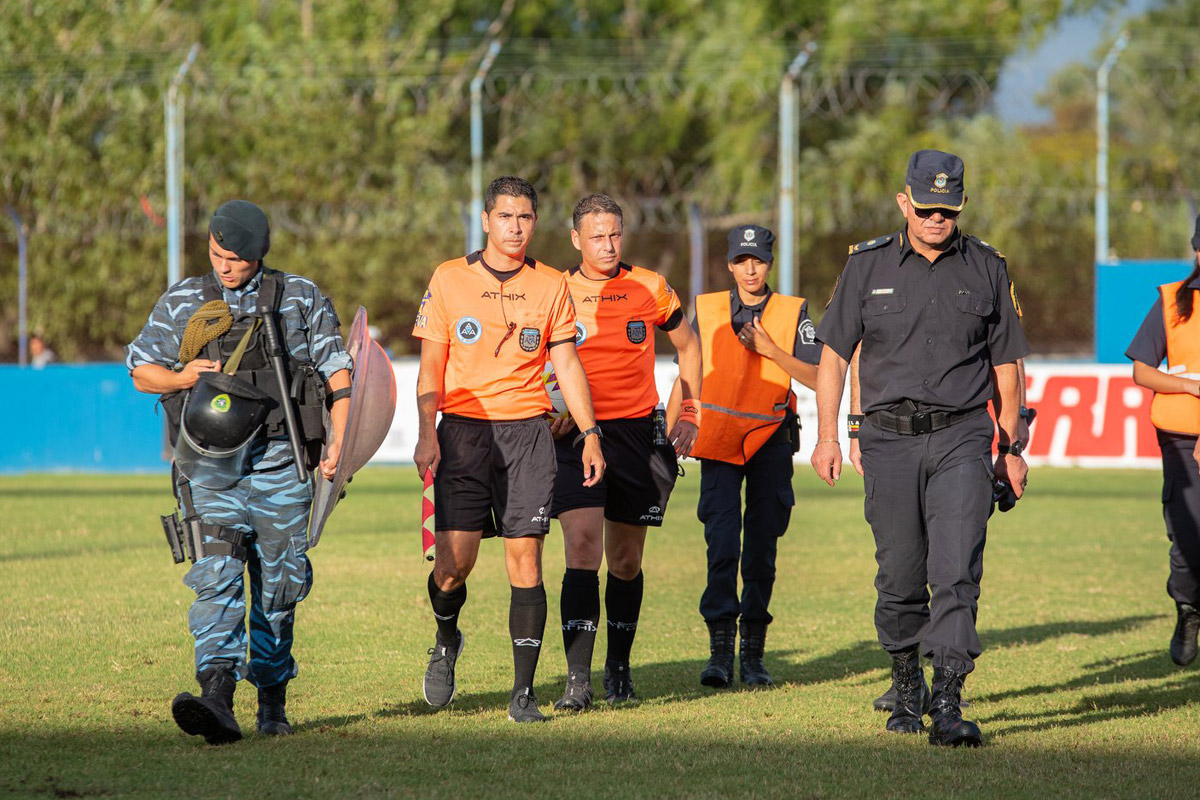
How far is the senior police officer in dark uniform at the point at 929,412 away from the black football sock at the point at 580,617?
1152 mm

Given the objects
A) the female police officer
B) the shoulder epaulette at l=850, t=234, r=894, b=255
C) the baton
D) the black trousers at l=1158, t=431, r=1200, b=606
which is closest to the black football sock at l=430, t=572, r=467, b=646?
the baton

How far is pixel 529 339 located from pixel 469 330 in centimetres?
24

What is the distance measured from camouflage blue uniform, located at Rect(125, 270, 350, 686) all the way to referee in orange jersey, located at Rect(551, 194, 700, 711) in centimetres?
119

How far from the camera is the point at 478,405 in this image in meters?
6.34

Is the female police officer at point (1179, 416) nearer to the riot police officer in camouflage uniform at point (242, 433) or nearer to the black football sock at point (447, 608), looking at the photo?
the black football sock at point (447, 608)

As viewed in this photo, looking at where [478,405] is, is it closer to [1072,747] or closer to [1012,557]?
[1072,747]

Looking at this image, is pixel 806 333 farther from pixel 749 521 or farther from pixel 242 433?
pixel 242 433

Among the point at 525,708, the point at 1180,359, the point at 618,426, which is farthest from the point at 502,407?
the point at 1180,359

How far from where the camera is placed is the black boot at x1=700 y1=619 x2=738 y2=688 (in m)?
7.05

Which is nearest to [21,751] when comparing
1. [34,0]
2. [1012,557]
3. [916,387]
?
[916,387]

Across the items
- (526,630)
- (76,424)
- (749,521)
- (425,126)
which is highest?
(425,126)

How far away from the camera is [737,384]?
24.6 ft

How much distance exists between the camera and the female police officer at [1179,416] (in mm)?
7383

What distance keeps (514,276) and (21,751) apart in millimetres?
2523
